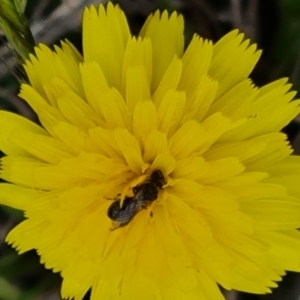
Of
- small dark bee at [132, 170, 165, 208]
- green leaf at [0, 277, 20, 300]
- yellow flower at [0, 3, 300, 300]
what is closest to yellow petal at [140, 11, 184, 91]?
yellow flower at [0, 3, 300, 300]

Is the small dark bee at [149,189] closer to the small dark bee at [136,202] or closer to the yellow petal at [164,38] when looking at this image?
the small dark bee at [136,202]

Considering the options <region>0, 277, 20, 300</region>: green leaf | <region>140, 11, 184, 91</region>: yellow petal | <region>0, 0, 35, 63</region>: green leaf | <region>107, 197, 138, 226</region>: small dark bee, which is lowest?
<region>107, 197, 138, 226</region>: small dark bee

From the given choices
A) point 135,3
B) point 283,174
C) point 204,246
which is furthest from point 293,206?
point 135,3

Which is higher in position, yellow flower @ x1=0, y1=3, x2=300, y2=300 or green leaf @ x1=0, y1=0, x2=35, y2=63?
green leaf @ x1=0, y1=0, x2=35, y2=63

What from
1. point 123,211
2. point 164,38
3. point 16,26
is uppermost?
point 16,26

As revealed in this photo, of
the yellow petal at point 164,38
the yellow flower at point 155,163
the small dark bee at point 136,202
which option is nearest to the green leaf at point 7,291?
the yellow flower at point 155,163

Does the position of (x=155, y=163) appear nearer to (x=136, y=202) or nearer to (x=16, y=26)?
(x=136, y=202)

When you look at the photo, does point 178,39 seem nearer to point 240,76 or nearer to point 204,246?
point 240,76

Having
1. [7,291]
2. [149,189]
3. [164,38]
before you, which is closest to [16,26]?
[164,38]

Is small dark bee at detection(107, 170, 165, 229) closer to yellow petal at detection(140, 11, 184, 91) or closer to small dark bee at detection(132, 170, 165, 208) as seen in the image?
small dark bee at detection(132, 170, 165, 208)
